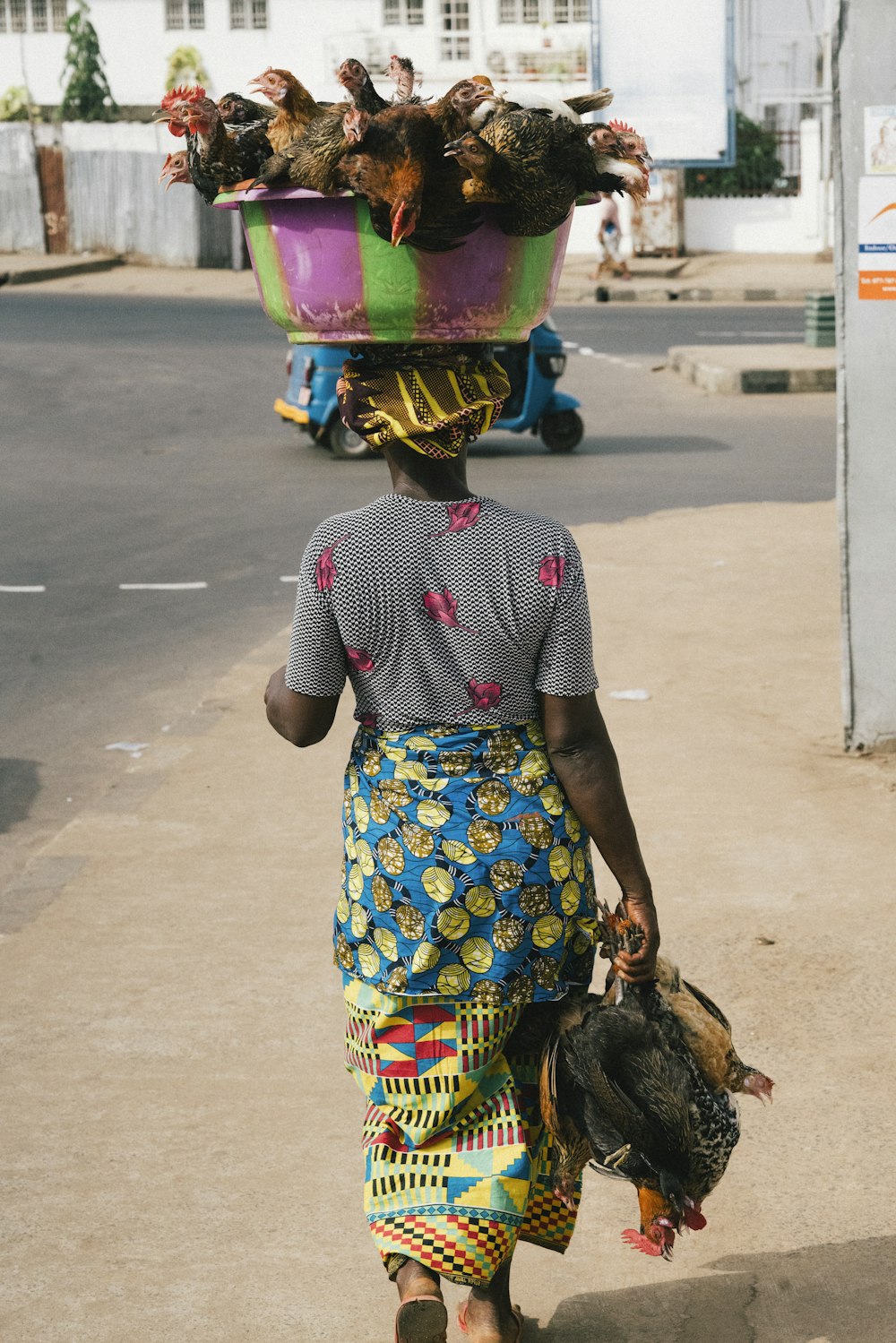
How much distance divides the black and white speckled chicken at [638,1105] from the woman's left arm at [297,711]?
1.80 ft

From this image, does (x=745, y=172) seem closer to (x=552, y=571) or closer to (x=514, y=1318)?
(x=552, y=571)

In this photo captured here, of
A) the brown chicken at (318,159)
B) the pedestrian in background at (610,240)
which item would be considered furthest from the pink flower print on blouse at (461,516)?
the pedestrian in background at (610,240)

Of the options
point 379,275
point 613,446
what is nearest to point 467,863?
point 379,275

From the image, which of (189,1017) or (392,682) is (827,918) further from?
(392,682)

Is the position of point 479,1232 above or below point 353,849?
below

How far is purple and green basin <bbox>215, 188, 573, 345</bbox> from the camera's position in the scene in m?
2.44

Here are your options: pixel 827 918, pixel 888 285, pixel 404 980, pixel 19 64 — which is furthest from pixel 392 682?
pixel 19 64

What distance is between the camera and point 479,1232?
255cm

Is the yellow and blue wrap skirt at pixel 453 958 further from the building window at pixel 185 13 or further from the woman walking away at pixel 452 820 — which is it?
the building window at pixel 185 13

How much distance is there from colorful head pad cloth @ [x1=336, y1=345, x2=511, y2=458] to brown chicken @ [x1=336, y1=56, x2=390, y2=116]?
360 millimetres

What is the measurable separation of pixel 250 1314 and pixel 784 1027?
1.56 meters

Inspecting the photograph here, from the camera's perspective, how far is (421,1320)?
2.47 meters

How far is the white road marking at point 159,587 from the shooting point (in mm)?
9141

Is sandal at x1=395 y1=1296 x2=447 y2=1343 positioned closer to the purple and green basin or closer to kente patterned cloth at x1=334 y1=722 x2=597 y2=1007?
kente patterned cloth at x1=334 y1=722 x2=597 y2=1007
